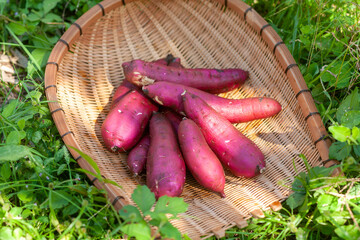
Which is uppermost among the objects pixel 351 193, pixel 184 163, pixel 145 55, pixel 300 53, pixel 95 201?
pixel 300 53

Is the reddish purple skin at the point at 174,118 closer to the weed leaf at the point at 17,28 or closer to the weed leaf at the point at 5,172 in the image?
the weed leaf at the point at 5,172

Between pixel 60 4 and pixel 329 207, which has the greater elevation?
pixel 60 4

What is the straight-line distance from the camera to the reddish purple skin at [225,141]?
6.37 ft

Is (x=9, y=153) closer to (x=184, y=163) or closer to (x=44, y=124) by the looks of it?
(x=44, y=124)

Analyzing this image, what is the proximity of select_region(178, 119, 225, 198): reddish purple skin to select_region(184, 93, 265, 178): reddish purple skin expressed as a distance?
0.07 meters

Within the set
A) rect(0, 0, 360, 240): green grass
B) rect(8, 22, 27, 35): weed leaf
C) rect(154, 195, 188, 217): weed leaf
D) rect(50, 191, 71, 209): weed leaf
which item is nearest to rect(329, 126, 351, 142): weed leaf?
rect(0, 0, 360, 240): green grass

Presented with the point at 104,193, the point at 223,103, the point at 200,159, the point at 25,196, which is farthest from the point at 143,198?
the point at 223,103

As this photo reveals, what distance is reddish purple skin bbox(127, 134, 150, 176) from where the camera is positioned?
198cm

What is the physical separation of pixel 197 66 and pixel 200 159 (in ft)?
3.15

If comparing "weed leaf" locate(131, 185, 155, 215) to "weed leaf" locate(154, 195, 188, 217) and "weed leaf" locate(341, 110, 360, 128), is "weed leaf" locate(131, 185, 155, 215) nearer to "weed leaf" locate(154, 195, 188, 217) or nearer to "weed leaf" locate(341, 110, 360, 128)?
"weed leaf" locate(154, 195, 188, 217)

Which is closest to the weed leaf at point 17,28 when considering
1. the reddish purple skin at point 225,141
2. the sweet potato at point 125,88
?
the sweet potato at point 125,88

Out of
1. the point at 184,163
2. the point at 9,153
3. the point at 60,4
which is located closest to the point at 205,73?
the point at 184,163

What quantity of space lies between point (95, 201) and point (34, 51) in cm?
133

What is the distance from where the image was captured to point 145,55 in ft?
8.82
